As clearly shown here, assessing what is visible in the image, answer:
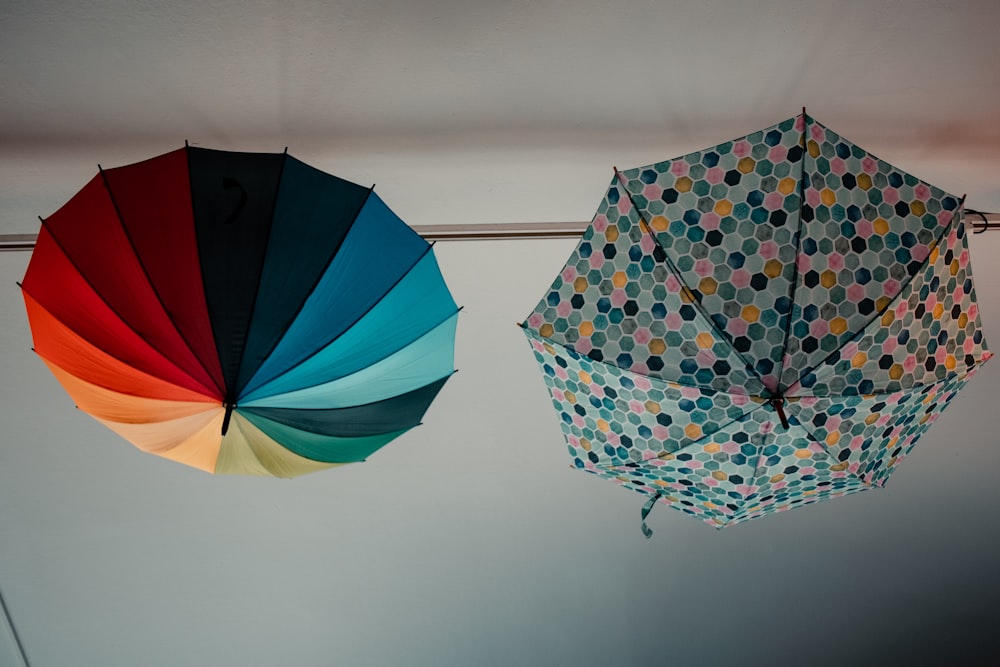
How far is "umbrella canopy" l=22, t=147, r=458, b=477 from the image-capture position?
1.43 metres

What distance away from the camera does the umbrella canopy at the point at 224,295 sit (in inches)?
56.1

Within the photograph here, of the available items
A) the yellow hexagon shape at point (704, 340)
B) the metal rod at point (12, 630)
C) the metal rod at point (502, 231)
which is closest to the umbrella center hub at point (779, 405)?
the yellow hexagon shape at point (704, 340)

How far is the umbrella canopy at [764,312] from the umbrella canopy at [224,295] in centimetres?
38

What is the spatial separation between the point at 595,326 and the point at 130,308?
94 cm

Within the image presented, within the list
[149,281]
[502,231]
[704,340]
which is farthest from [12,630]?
→ [704,340]

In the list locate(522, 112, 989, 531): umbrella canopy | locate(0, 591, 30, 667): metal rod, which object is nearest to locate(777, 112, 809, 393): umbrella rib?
locate(522, 112, 989, 531): umbrella canopy

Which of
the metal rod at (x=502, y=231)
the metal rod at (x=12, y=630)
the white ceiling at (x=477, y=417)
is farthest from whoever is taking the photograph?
the metal rod at (x=12, y=630)

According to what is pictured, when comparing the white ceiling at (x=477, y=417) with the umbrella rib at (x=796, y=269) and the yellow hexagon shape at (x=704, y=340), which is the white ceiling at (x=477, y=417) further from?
the yellow hexagon shape at (x=704, y=340)

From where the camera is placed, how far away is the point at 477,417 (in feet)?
7.95

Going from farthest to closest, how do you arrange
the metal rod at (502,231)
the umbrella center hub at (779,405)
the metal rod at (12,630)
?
the metal rod at (12,630), the metal rod at (502,231), the umbrella center hub at (779,405)

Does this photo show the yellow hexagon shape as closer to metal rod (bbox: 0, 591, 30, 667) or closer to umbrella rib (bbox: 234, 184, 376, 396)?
umbrella rib (bbox: 234, 184, 376, 396)

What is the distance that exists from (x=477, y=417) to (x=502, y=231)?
0.72m

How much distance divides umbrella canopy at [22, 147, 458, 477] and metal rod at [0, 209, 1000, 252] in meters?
0.36

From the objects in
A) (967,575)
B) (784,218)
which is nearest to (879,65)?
(784,218)
